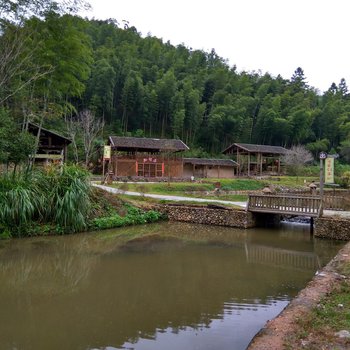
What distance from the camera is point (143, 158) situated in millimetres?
33750

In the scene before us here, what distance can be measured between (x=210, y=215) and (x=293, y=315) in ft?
38.4

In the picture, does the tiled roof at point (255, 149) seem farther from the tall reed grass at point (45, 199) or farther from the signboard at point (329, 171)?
the tall reed grass at point (45, 199)

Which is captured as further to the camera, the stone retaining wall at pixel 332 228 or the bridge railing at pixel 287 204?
the bridge railing at pixel 287 204

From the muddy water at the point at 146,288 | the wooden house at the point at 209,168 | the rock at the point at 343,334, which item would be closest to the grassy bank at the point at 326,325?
the rock at the point at 343,334

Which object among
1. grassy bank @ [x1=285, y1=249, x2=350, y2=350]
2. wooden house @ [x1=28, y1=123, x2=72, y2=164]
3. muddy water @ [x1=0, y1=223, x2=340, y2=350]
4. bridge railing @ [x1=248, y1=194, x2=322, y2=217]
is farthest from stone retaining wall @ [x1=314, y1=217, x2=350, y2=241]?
wooden house @ [x1=28, y1=123, x2=72, y2=164]

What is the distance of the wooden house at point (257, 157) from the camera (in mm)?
40781

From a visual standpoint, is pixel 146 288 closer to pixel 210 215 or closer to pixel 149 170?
pixel 210 215

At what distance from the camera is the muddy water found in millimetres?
5156

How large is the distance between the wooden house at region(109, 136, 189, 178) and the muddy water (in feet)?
65.3

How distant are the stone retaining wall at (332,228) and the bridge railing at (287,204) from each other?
45 cm

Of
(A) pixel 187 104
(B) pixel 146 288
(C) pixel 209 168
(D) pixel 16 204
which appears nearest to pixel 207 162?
(C) pixel 209 168

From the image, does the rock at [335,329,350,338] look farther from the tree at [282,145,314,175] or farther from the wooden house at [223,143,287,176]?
the tree at [282,145,314,175]

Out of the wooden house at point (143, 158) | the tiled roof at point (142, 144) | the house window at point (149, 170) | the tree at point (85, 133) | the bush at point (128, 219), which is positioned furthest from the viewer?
the house window at point (149, 170)

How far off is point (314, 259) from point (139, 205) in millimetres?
9054
